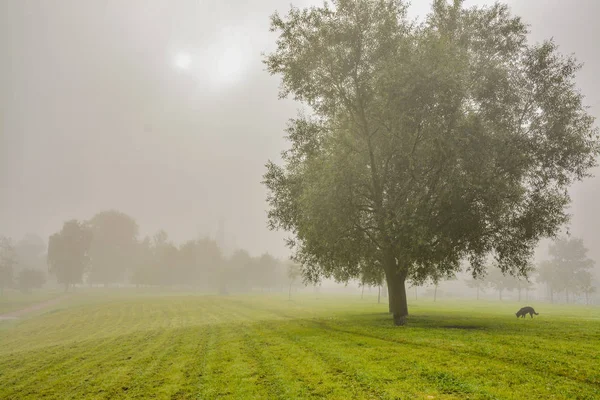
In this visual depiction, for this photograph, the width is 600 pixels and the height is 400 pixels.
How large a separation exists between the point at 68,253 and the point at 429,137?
120 metres

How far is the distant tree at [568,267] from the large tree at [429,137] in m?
97.3

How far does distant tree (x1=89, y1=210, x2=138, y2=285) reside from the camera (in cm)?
12150

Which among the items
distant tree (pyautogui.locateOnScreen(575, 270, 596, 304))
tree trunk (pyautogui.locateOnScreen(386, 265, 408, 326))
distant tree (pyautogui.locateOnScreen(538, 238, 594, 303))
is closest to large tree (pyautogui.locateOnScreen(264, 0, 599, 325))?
tree trunk (pyautogui.locateOnScreen(386, 265, 408, 326))

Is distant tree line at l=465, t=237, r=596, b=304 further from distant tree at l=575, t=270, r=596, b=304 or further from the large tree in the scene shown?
the large tree

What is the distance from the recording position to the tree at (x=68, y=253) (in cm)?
10256

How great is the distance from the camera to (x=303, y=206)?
1028 inches

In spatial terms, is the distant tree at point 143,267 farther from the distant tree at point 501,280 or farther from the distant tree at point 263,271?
the distant tree at point 501,280

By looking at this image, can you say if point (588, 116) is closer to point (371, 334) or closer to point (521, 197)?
point (521, 197)

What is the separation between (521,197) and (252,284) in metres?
132

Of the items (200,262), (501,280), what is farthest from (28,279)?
(501,280)

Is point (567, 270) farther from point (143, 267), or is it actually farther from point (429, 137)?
point (143, 267)

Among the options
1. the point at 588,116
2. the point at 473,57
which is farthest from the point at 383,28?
the point at 588,116

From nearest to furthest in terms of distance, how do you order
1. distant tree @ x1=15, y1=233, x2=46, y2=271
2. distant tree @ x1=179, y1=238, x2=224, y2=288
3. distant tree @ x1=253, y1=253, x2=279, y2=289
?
1. distant tree @ x1=179, y1=238, x2=224, y2=288
2. distant tree @ x1=253, y1=253, x2=279, y2=289
3. distant tree @ x1=15, y1=233, x2=46, y2=271

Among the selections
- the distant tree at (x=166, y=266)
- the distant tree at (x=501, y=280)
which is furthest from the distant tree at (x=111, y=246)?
the distant tree at (x=501, y=280)
